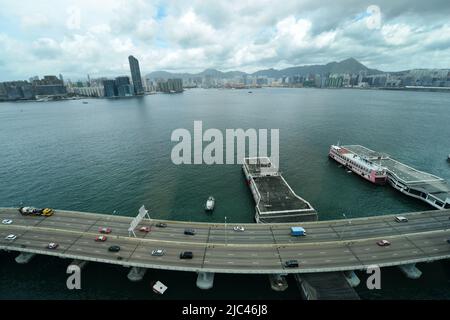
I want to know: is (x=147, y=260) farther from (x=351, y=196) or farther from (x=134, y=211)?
(x=351, y=196)

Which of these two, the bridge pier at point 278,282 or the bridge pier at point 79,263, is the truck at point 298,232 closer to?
the bridge pier at point 278,282

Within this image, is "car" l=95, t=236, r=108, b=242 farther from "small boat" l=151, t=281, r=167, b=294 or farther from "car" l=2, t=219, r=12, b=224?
"car" l=2, t=219, r=12, b=224

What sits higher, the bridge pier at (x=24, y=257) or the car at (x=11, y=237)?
the car at (x=11, y=237)

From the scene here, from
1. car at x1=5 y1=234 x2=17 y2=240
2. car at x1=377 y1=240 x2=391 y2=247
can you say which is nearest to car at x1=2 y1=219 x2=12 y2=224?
car at x1=5 y1=234 x2=17 y2=240

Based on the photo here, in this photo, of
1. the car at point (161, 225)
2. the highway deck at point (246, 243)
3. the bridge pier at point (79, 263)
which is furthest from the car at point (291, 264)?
the bridge pier at point (79, 263)

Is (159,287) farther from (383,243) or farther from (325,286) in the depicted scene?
(383,243)

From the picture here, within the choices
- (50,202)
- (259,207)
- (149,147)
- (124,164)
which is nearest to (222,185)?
(259,207)
